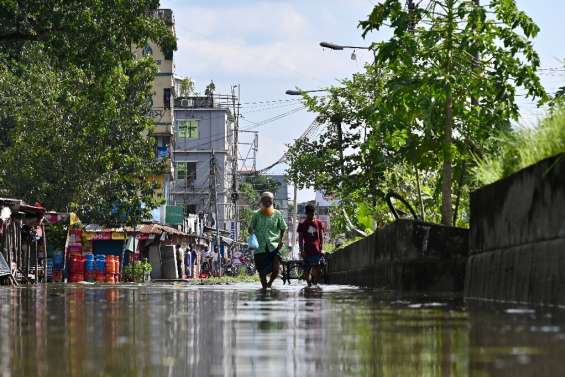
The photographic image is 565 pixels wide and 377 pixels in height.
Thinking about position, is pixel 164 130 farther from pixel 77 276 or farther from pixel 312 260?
pixel 312 260

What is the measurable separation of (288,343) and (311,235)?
17.2 m

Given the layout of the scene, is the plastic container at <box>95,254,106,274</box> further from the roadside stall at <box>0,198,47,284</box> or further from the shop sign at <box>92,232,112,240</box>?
the roadside stall at <box>0,198,47,284</box>

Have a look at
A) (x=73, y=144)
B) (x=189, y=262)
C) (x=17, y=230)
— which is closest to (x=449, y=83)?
(x=17, y=230)

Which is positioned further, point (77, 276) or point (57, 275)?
point (77, 276)

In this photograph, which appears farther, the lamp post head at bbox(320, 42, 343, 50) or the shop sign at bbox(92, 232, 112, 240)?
the shop sign at bbox(92, 232, 112, 240)

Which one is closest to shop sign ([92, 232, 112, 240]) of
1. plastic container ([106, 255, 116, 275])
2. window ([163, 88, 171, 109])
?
plastic container ([106, 255, 116, 275])

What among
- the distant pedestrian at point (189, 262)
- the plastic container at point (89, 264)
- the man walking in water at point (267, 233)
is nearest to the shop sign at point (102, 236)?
the plastic container at point (89, 264)

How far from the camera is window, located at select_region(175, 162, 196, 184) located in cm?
12506

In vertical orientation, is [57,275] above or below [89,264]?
below

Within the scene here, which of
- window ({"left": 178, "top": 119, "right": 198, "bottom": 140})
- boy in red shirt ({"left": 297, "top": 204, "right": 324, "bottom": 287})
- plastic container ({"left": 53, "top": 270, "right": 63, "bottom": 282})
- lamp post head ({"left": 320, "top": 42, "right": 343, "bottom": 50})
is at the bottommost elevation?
plastic container ({"left": 53, "top": 270, "right": 63, "bottom": 282})

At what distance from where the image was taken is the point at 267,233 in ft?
70.0

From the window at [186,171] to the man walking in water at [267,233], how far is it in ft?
340

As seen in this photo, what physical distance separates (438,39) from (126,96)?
38.3m

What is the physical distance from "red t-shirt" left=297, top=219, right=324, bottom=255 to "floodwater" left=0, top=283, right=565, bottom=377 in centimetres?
1328
